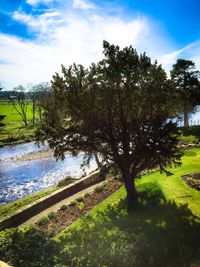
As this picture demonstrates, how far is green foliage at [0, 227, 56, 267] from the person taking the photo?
1045cm

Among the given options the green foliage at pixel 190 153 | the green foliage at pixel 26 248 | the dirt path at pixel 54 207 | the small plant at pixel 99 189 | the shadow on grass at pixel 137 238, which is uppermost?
the green foliage at pixel 190 153

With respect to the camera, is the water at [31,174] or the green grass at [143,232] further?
the water at [31,174]

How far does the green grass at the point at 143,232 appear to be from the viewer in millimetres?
11242

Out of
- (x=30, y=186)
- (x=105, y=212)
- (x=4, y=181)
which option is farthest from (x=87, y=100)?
(x=4, y=181)

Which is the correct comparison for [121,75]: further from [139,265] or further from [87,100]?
[139,265]

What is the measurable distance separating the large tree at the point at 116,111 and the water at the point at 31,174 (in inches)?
566

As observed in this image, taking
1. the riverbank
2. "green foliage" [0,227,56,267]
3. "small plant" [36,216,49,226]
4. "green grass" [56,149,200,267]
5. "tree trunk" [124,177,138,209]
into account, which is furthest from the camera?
the riverbank

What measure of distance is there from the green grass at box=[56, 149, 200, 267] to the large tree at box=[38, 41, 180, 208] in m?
2.01

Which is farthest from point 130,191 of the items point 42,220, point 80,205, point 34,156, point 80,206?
point 34,156

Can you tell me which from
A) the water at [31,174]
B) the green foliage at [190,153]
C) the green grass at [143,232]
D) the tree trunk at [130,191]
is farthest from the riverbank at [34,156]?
the tree trunk at [130,191]

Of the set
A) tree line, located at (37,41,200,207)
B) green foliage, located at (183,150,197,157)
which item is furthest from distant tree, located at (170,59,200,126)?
tree line, located at (37,41,200,207)

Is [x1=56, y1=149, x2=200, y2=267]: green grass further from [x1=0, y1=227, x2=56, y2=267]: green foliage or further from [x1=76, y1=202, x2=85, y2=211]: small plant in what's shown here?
[x1=76, y1=202, x2=85, y2=211]: small plant

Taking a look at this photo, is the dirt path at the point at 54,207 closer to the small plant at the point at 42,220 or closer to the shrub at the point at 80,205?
the small plant at the point at 42,220

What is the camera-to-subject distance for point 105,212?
18.1m
